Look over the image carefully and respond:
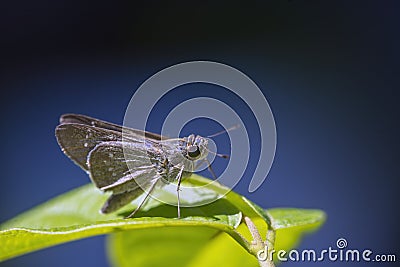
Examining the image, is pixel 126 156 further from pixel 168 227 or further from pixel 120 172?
pixel 168 227

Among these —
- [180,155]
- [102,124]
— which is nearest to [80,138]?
[102,124]

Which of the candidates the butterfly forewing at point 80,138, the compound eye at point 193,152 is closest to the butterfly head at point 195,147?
the compound eye at point 193,152

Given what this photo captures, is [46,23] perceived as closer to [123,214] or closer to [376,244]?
[376,244]

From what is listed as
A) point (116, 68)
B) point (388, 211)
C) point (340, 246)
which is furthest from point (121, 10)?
point (340, 246)

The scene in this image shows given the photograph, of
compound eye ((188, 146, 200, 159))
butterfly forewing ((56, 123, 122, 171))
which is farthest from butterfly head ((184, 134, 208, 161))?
butterfly forewing ((56, 123, 122, 171))

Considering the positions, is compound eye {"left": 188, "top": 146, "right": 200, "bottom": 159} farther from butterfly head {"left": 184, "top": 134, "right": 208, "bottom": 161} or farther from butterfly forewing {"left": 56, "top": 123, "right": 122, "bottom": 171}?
butterfly forewing {"left": 56, "top": 123, "right": 122, "bottom": 171}
